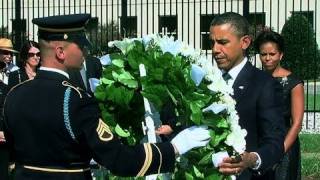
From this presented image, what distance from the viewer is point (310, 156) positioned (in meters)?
10.7

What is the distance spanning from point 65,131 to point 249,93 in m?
1.15

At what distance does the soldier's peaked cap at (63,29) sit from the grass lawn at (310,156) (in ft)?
20.0

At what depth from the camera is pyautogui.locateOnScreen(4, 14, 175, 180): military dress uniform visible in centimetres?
341

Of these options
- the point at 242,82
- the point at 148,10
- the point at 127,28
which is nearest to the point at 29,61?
the point at 242,82

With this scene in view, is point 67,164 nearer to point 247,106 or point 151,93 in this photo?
point 151,93

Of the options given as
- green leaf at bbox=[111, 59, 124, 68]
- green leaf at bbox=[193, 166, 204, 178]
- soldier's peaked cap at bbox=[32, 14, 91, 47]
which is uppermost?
soldier's peaked cap at bbox=[32, 14, 91, 47]

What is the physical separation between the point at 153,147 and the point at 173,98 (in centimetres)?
28

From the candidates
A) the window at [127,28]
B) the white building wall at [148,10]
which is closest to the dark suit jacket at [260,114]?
the window at [127,28]

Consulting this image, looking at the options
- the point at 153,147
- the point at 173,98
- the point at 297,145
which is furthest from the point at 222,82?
the point at 297,145

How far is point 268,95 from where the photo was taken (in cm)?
408

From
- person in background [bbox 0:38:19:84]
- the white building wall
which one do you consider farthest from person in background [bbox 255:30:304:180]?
the white building wall

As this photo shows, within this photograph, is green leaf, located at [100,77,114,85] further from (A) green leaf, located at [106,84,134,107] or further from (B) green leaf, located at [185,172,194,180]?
(B) green leaf, located at [185,172,194,180]

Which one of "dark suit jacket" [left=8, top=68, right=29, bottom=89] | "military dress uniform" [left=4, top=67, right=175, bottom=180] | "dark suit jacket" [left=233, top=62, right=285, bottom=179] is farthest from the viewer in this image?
"dark suit jacket" [left=8, top=68, right=29, bottom=89]

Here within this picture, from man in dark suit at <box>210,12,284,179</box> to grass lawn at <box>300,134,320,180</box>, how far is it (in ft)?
17.4
